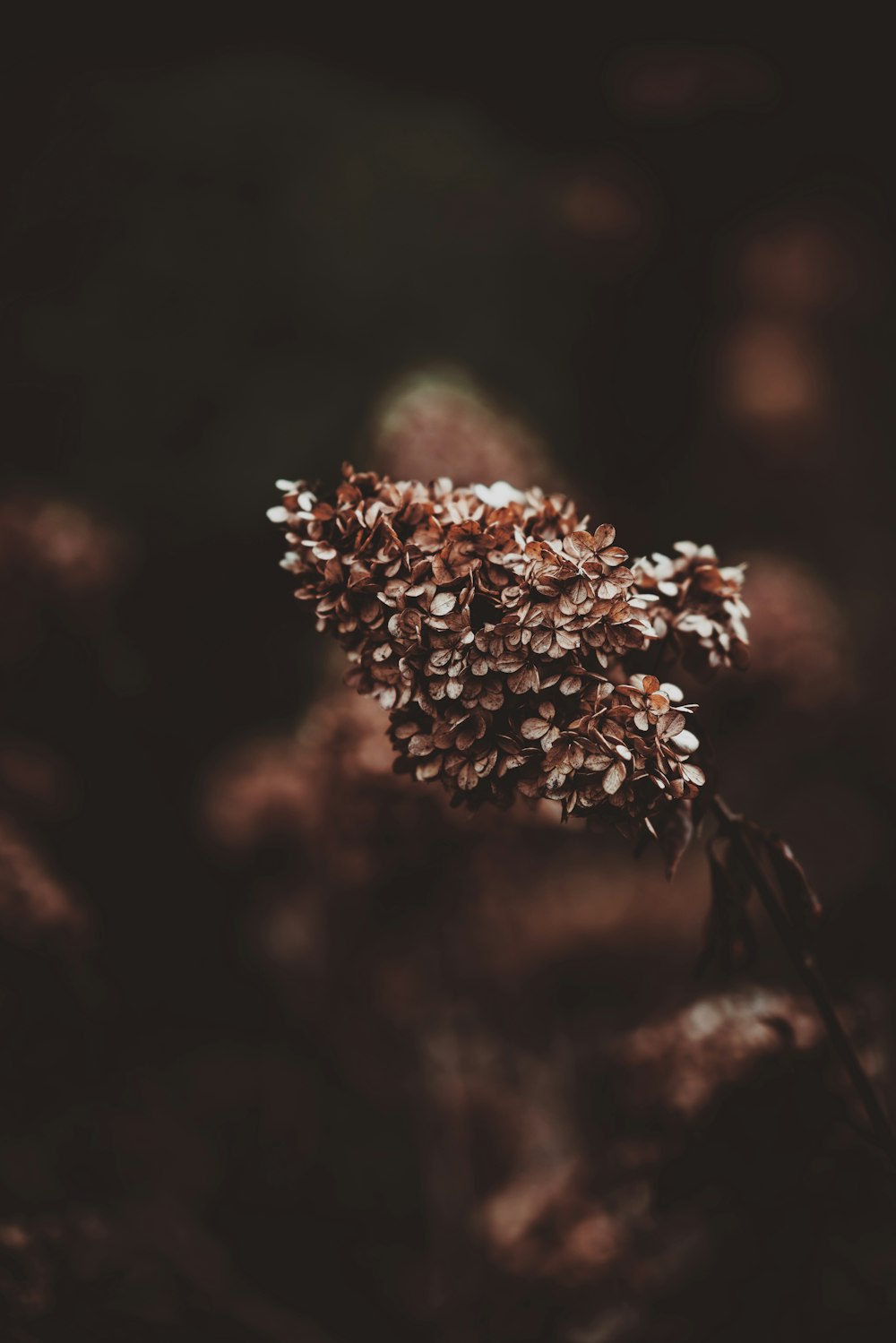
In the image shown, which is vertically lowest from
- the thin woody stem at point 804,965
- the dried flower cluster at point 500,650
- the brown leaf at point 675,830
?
the thin woody stem at point 804,965

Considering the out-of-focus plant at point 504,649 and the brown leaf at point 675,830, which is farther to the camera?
the brown leaf at point 675,830

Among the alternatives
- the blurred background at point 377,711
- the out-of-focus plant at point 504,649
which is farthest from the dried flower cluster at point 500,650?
the blurred background at point 377,711

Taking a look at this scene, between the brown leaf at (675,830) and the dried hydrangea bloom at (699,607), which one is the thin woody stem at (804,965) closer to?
the brown leaf at (675,830)

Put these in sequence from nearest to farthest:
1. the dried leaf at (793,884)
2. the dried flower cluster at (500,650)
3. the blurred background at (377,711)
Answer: the dried flower cluster at (500,650) < the dried leaf at (793,884) < the blurred background at (377,711)

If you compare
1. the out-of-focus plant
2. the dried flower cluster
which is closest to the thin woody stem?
the out-of-focus plant

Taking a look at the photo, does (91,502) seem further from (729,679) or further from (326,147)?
(729,679)

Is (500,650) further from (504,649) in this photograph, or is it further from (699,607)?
(699,607)

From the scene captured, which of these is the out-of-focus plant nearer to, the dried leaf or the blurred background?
the dried leaf
